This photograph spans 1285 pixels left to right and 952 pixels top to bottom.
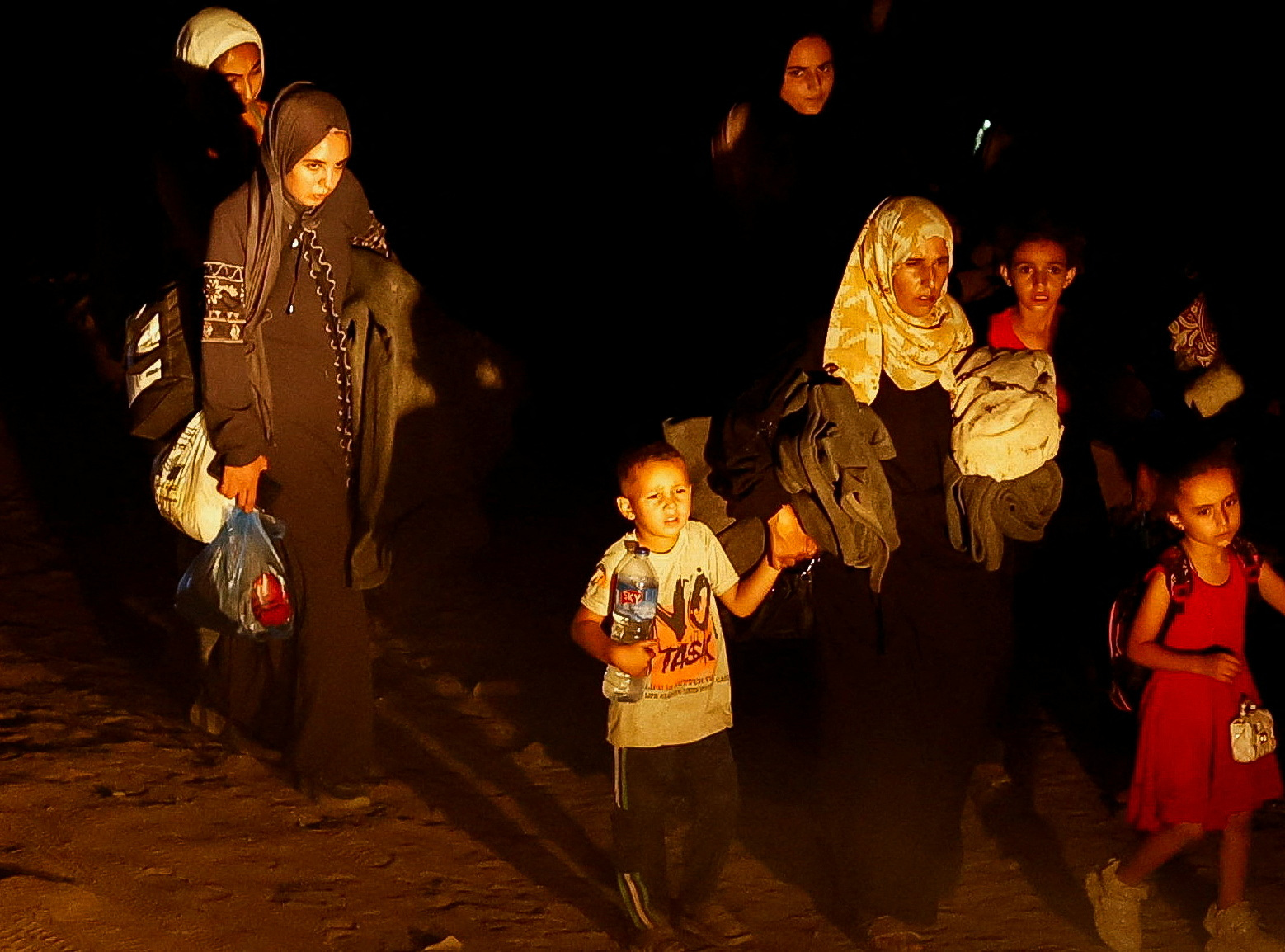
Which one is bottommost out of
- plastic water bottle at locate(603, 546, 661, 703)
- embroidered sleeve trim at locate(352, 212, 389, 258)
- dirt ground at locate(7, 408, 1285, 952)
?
dirt ground at locate(7, 408, 1285, 952)

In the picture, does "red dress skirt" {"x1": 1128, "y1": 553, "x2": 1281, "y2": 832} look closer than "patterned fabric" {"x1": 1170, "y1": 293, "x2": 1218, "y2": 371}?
Yes

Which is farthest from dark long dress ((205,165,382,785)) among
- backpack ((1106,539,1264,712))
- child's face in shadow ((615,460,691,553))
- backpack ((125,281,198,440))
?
backpack ((1106,539,1264,712))

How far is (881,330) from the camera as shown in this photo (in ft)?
15.5

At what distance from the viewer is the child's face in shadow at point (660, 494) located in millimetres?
4590

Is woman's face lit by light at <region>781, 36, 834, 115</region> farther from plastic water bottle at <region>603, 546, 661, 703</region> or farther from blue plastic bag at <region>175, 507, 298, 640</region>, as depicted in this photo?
plastic water bottle at <region>603, 546, 661, 703</region>

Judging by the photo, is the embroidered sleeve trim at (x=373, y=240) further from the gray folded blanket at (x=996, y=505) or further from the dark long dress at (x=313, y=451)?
the gray folded blanket at (x=996, y=505)

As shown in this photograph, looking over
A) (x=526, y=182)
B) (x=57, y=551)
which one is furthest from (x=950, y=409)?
(x=526, y=182)

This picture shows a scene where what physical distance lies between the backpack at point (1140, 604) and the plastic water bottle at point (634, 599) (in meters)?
1.30

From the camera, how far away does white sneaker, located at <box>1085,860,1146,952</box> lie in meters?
4.96

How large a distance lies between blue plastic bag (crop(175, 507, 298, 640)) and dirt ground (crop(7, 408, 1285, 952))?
56 centimetres

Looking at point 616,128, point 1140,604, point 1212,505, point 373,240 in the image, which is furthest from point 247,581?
point 616,128

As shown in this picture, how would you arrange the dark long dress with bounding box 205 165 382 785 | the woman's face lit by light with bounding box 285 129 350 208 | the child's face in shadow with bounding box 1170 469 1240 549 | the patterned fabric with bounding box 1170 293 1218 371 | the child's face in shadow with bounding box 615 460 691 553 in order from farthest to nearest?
the patterned fabric with bounding box 1170 293 1218 371 < the dark long dress with bounding box 205 165 382 785 < the woman's face lit by light with bounding box 285 129 350 208 < the child's face in shadow with bounding box 1170 469 1240 549 < the child's face in shadow with bounding box 615 460 691 553

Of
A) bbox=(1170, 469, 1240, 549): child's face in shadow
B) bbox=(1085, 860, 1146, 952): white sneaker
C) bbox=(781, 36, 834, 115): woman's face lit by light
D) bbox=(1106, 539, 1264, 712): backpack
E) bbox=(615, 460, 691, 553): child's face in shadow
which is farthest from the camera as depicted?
bbox=(781, 36, 834, 115): woman's face lit by light

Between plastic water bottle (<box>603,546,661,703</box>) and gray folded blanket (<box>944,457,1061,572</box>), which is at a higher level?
gray folded blanket (<box>944,457,1061,572</box>)
